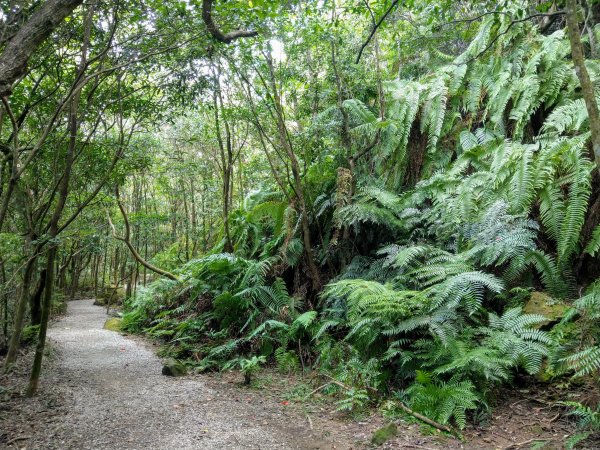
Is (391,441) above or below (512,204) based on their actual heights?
below

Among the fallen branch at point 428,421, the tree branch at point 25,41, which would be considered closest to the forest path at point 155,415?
the fallen branch at point 428,421

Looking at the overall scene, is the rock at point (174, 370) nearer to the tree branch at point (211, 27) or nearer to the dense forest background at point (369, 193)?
the dense forest background at point (369, 193)

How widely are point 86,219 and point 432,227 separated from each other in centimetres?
903

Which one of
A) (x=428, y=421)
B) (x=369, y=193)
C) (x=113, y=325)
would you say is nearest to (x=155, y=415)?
(x=428, y=421)

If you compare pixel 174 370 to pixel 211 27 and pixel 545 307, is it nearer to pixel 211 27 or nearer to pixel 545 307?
pixel 211 27

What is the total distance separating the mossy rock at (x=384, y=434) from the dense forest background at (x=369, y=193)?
355mm

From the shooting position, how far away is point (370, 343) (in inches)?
175

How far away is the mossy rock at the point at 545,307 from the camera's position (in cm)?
390

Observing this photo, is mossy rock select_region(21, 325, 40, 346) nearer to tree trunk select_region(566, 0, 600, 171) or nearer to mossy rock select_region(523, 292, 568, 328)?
mossy rock select_region(523, 292, 568, 328)

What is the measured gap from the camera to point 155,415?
417 cm

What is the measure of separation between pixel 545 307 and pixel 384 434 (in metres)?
2.05

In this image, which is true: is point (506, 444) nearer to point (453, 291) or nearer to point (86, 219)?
point (453, 291)

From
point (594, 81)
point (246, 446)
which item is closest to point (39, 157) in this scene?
point (246, 446)

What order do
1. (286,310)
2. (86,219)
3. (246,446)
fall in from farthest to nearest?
(86,219) < (286,310) < (246,446)
